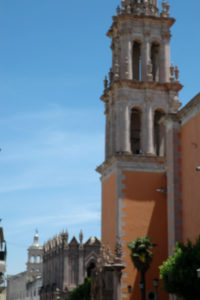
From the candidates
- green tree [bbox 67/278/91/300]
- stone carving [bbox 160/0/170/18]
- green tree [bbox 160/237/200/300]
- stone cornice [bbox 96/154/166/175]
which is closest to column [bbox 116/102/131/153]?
stone cornice [bbox 96/154/166/175]

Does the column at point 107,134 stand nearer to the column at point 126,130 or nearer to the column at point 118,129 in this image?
the column at point 118,129

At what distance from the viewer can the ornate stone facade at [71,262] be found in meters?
67.1

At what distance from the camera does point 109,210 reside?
40625 mm

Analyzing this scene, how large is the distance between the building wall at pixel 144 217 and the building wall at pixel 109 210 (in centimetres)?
93

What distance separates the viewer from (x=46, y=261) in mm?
77938

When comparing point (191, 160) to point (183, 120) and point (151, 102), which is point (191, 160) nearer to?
point (183, 120)

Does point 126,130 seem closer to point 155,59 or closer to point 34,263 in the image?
point 155,59

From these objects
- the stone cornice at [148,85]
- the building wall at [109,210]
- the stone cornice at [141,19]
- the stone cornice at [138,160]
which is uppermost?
the stone cornice at [141,19]

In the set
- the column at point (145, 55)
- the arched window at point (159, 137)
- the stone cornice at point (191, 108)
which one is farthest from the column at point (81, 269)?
the stone cornice at point (191, 108)

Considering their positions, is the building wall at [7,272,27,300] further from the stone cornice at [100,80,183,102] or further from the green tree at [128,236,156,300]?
the green tree at [128,236,156,300]

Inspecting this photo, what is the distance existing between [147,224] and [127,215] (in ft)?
5.38

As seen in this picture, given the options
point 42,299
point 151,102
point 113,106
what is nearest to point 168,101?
point 151,102

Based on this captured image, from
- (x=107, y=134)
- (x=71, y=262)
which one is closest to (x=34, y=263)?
(x=71, y=262)

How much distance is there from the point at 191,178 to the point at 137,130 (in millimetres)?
14899
